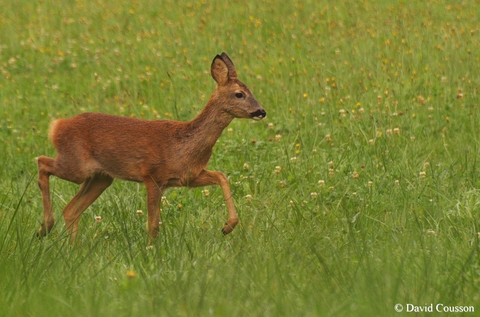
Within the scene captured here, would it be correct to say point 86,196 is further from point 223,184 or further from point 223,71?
point 223,71

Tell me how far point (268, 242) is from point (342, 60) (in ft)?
20.0

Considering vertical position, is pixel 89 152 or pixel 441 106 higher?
pixel 89 152

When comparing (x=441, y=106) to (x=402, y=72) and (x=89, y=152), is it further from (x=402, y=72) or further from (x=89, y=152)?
(x=89, y=152)

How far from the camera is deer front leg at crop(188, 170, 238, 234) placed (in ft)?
20.7

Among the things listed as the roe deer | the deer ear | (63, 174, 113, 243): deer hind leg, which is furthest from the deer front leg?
(63, 174, 113, 243): deer hind leg

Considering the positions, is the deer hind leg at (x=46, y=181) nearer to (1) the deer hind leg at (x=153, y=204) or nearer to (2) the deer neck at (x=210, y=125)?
(1) the deer hind leg at (x=153, y=204)

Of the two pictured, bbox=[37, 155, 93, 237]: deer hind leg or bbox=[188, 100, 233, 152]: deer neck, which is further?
bbox=[37, 155, 93, 237]: deer hind leg

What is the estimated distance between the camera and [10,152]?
9.61 m

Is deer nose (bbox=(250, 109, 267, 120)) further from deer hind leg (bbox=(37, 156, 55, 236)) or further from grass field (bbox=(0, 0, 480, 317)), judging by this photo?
deer hind leg (bbox=(37, 156, 55, 236))

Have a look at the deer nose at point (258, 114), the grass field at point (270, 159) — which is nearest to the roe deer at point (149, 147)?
the deer nose at point (258, 114)

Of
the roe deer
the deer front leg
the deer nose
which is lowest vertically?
the deer front leg

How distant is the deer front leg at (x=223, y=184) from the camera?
20.7 ft

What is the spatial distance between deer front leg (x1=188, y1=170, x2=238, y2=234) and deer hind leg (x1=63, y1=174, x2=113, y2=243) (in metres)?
0.83

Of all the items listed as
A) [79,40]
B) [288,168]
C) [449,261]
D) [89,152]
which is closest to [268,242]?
[449,261]
